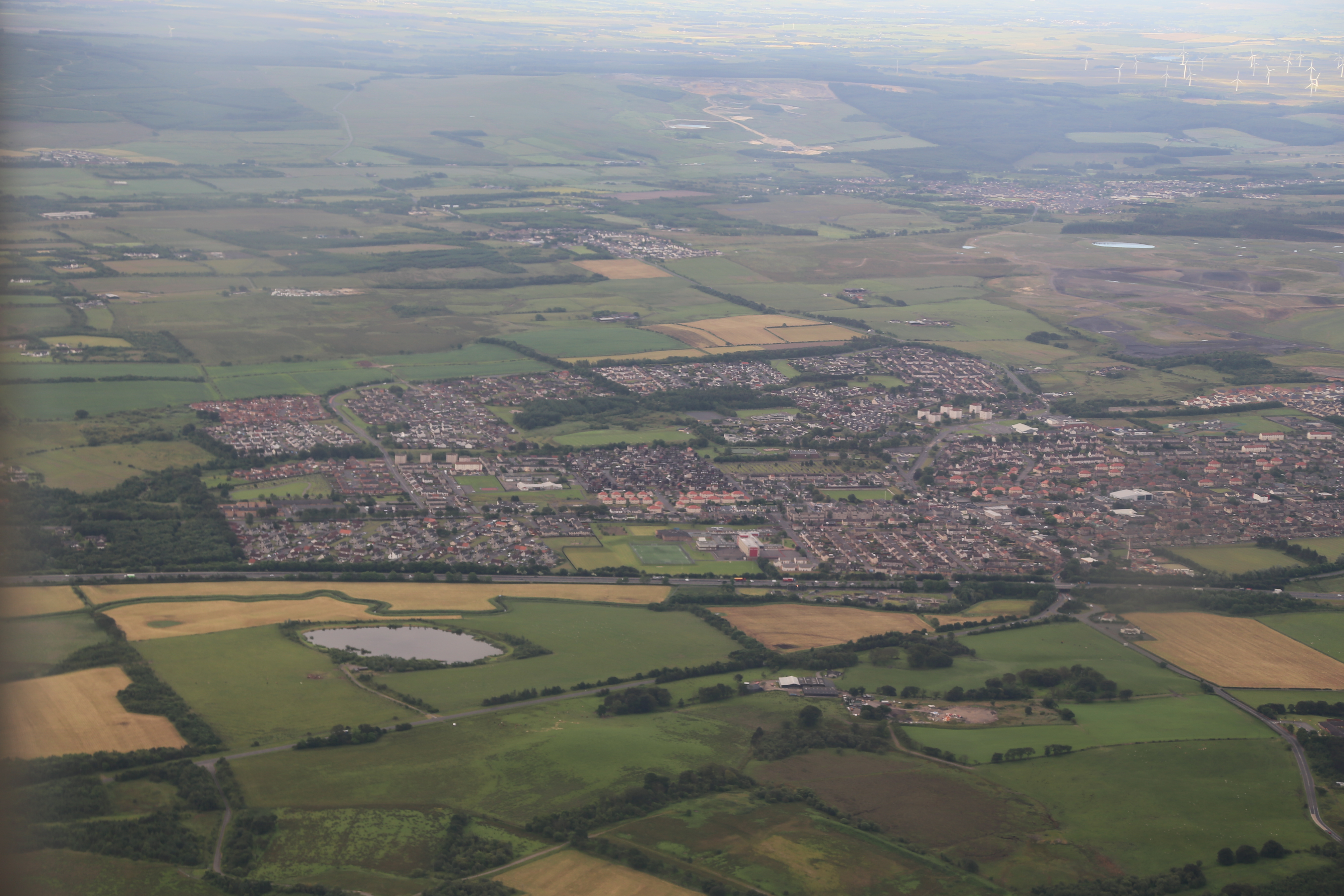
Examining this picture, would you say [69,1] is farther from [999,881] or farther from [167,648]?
[999,881]

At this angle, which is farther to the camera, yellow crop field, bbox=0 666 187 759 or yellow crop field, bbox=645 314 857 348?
yellow crop field, bbox=645 314 857 348

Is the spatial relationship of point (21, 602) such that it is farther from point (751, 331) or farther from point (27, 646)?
point (751, 331)

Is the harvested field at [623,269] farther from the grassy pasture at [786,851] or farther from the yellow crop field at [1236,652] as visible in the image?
the grassy pasture at [786,851]

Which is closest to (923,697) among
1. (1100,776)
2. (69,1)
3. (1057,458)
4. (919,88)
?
(1100,776)

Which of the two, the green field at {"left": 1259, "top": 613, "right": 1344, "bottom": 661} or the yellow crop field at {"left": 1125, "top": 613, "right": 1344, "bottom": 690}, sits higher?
the green field at {"left": 1259, "top": 613, "right": 1344, "bottom": 661}

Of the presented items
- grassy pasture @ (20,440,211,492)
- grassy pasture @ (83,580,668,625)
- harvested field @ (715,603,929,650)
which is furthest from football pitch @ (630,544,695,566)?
grassy pasture @ (20,440,211,492)

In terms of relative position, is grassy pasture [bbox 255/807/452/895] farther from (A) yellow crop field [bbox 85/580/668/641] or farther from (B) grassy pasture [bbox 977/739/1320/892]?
(B) grassy pasture [bbox 977/739/1320/892]
